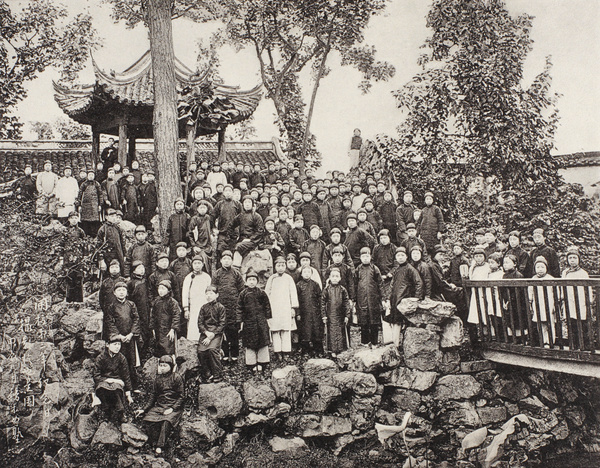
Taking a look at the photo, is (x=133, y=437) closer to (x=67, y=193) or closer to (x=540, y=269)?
(x=67, y=193)

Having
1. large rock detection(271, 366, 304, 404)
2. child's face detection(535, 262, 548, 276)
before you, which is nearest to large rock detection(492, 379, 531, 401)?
child's face detection(535, 262, 548, 276)

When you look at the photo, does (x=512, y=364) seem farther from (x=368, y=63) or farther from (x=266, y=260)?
(x=368, y=63)

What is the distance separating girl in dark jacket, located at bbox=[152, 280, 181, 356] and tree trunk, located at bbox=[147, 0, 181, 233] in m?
2.68

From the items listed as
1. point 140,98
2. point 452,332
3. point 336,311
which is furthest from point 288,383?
point 140,98

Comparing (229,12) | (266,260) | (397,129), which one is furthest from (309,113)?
(266,260)

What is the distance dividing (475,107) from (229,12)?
7259mm

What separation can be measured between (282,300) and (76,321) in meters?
3.18

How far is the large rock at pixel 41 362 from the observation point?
7.09 metres

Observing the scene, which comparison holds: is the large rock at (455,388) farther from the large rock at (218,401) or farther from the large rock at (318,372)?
the large rock at (218,401)

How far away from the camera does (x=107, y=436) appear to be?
7.11 meters

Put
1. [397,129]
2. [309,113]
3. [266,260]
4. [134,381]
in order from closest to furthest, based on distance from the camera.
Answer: [134,381] → [266,260] → [397,129] → [309,113]

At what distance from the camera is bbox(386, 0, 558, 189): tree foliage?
10.9 metres

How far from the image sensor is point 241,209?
996 centimetres

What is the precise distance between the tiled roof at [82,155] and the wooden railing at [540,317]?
8.92 m
